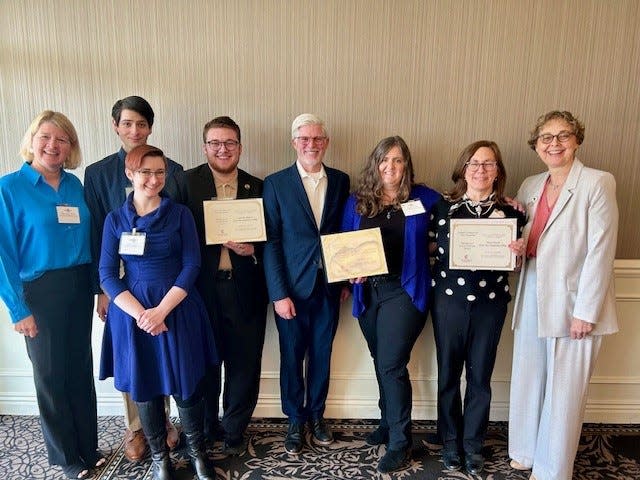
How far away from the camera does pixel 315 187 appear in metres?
2.12

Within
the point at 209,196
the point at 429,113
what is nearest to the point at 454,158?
the point at 429,113

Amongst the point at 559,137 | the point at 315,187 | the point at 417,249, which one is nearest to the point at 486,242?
the point at 417,249

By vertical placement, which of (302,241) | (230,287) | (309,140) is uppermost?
(309,140)

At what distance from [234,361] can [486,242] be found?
1.37m

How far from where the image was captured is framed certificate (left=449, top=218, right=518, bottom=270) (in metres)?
1.87

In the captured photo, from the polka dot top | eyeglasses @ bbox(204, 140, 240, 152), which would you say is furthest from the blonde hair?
the polka dot top

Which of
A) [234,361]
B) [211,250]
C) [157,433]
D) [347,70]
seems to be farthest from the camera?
[347,70]

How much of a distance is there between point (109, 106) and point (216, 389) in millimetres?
1672

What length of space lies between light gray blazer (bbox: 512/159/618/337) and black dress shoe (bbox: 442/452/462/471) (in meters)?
0.76

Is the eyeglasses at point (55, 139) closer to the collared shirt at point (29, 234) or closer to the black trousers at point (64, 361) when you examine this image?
the collared shirt at point (29, 234)

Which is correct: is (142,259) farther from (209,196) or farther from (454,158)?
(454,158)

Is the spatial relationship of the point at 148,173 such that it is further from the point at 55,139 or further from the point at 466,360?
the point at 466,360

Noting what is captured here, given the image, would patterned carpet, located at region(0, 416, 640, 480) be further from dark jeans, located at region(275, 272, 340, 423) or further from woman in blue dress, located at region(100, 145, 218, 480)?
woman in blue dress, located at region(100, 145, 218, 480)

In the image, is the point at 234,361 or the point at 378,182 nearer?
the point at 378,182
